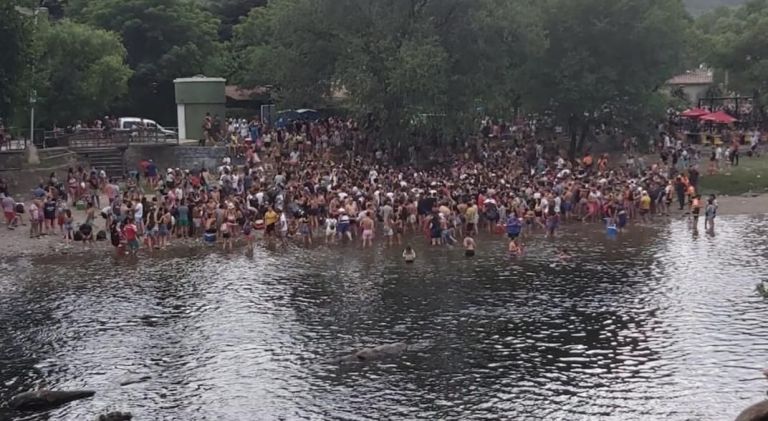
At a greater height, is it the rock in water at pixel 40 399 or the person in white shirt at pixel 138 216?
the person in white shirt at pixel 138 216

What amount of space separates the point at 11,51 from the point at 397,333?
26388mm

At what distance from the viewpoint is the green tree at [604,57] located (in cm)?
5619

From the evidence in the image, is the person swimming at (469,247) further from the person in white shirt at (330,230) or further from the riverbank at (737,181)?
the riverbank at (737,181)

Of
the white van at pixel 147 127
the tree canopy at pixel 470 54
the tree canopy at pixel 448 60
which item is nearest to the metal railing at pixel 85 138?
the white van at pixel 147 127

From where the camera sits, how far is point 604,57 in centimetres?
5734

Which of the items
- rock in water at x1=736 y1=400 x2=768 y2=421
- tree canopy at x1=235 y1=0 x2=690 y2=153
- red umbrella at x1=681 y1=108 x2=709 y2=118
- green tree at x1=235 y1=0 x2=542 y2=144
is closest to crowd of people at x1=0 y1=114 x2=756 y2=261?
green tree at x1=235 y1=0 x2=542 y2=144

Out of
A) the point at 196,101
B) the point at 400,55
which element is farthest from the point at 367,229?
the point at 196,101

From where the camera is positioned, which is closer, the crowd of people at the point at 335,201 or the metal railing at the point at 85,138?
the crowd of people at the point at 335,201

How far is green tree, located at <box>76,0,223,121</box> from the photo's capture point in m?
66.4

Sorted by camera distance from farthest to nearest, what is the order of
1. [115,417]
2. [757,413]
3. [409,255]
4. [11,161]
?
[11,161], [409,255], [115,417], [757,413]

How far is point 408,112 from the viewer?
51625 millimetres

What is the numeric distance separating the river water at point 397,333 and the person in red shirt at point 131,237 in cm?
89

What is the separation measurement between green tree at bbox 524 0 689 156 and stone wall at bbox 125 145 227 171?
64.2 ft

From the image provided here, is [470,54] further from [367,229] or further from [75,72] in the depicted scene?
[75,72]
